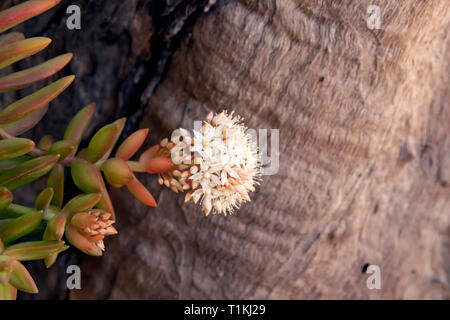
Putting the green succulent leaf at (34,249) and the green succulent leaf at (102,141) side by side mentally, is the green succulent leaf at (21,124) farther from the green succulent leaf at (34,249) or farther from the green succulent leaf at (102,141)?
the green succulent leaf at (34,249)

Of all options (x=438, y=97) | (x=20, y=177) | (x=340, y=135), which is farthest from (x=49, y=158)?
(x=438, y=97)

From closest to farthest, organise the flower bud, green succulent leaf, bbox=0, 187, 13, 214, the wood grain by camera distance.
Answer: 1. green succulent leaf, bbox=0, 187, 13, 214
2. the flower bud
3. the wood grain

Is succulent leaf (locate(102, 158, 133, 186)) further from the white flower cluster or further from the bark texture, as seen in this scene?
the bark texture

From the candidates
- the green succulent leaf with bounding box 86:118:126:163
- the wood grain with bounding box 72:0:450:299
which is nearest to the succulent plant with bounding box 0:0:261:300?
the green succulent leaf with bounding box 86:118:126:163

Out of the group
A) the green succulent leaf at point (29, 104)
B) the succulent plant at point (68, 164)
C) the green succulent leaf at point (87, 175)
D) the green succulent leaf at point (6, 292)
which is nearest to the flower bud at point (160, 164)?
the succulent plant at point (68, 164)

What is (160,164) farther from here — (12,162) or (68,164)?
(12,162)

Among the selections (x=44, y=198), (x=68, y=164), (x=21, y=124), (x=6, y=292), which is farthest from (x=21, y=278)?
(x=21, y=124)

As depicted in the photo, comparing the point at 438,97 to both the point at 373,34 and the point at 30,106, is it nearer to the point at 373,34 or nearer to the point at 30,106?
the point at 373,34

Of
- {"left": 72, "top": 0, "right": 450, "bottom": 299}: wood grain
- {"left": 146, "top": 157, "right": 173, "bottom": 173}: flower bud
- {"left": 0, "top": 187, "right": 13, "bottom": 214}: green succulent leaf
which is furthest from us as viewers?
{"left": 72, "top": 0, "right": 450, "bottom": 299}: wood grain
